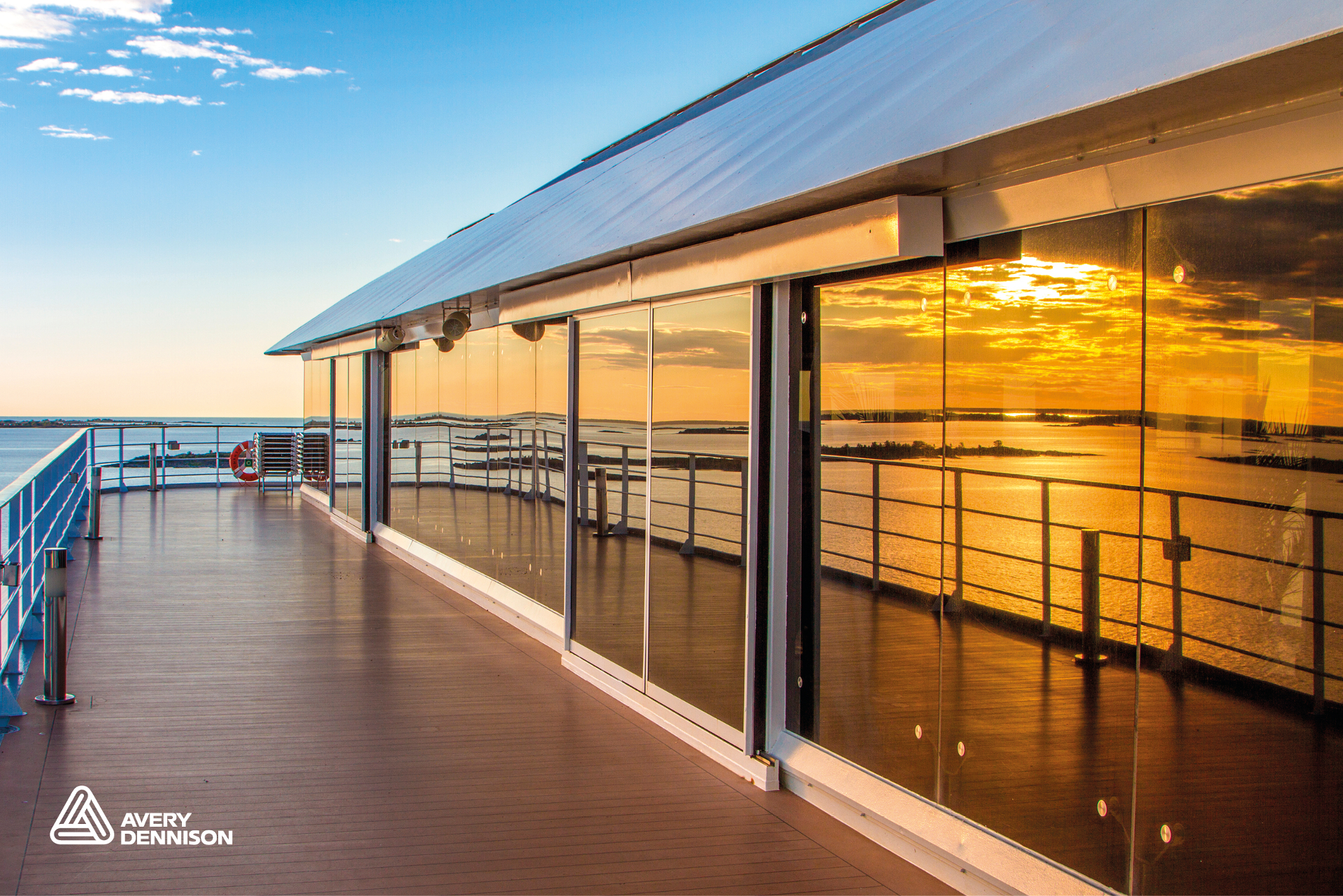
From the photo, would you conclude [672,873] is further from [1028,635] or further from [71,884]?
[71,884]

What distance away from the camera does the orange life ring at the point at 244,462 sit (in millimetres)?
19016

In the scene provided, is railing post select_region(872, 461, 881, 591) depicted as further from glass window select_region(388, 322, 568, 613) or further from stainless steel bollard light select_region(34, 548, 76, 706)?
stainless steel bollard light select_region(34, 548, 76, 706)

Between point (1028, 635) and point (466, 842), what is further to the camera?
point (466, 842)

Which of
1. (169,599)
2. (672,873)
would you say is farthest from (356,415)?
(672,873)

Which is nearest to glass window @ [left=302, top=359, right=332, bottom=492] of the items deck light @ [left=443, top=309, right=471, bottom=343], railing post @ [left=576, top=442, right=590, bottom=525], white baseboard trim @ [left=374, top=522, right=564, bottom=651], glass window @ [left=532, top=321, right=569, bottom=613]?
white baseboard trim @ [left=374, top=522, right=564, bottom=651]

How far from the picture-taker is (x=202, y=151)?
19.9m

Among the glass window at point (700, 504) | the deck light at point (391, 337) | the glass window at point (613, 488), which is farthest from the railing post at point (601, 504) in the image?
the deck light at point (391, 337)

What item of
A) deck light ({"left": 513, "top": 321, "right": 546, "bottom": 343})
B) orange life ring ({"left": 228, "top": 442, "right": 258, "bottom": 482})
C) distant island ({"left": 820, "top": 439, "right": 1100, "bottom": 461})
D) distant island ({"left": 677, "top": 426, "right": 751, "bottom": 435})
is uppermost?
deck light ({"left": 513, "top": 321, "right": 546, "bottom": 343})

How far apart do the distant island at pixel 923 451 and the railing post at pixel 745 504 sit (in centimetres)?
43

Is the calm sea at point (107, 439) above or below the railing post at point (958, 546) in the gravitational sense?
below

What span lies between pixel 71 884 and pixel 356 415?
10.1m

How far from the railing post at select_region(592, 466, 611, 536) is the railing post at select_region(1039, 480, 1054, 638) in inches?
112

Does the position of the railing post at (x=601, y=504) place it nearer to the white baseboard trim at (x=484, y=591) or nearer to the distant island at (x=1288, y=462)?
the white baseboard trim at (x=484, y=591)

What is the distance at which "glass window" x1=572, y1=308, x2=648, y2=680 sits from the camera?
5285mm
